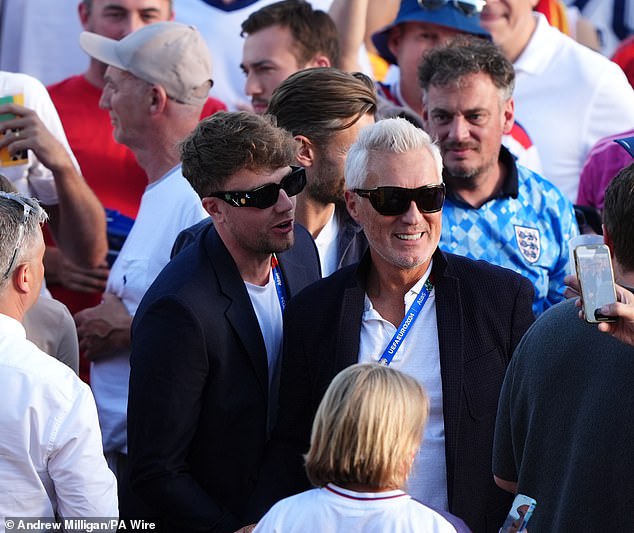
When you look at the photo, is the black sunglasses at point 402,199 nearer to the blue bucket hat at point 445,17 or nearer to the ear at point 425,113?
the ear at point 425,113

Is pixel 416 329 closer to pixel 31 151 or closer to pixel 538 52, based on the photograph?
pixel 31 151

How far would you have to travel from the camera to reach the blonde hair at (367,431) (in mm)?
2613

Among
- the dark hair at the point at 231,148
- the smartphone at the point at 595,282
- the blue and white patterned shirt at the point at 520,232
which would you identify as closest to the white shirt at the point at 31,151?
the dark hair at the point at 231,148

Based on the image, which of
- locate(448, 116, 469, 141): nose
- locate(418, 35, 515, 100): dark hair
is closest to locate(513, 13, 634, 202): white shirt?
locate(418, 35, 515, 100): dark hair

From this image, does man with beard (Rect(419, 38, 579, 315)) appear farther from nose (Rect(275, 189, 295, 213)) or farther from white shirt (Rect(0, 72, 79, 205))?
white shirt (Rect(0, 72, 79, 205))

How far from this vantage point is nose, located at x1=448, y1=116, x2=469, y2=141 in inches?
181

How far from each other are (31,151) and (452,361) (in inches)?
101

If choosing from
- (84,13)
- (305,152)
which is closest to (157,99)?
(305,152)

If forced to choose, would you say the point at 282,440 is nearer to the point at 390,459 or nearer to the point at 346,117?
the point at 390,459

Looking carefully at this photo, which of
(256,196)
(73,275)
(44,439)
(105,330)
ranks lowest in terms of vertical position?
(73,275)

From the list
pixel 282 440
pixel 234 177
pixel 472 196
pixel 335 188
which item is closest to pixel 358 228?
pixel 335 188

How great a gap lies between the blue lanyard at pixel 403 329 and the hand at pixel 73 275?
2226 mm

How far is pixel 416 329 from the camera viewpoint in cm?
348

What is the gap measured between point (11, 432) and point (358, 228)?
5.83 feet
